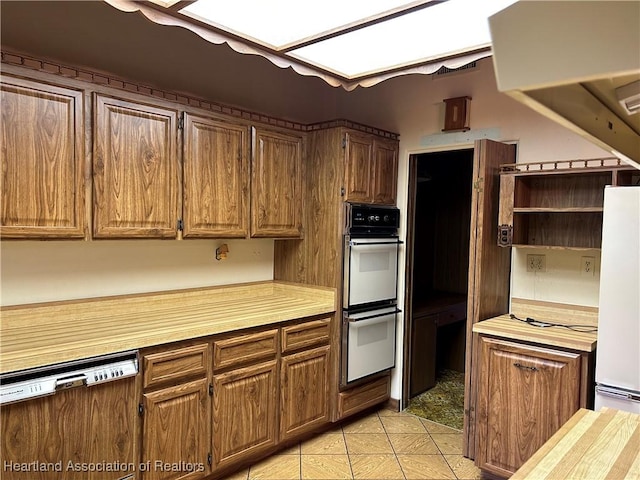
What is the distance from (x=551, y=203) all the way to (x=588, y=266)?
0.44 m

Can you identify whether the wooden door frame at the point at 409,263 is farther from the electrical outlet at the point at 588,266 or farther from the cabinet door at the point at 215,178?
the cabinet door at the point at 215,178

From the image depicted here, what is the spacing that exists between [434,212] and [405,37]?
10.2ft

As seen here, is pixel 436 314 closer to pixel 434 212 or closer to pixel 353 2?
pixel 434 212

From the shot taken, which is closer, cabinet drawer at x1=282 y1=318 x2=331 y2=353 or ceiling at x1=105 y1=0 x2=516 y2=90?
ceiling at x1=105 y1=0 x2=516 y2=90

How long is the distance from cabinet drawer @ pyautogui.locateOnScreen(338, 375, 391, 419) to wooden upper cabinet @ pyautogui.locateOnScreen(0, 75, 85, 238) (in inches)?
80.3

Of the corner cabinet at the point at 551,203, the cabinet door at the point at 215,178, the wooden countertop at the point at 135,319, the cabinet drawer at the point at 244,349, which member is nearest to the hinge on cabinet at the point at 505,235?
the corner cabinet at the point at 551,203

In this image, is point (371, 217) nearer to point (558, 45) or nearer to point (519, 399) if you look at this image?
point (519, 399)

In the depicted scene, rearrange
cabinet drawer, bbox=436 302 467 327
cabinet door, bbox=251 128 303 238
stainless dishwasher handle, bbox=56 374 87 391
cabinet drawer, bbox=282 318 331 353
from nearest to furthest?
stainless dishwasher handle, bbox=56 374 87 391 → cabinet drawer, bbox=282 318 331 353 → cabinet door, bbox=251 128 303 238 → cabinet drawer, bbox=436 302 467 327

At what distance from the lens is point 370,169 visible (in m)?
3.27

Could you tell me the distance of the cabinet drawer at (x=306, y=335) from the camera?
280 centimetres

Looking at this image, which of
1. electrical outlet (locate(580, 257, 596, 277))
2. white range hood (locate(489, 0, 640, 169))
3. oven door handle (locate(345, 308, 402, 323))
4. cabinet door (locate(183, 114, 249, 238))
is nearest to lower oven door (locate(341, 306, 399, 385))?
oven door handle (locate(345, 308, 402, 323))

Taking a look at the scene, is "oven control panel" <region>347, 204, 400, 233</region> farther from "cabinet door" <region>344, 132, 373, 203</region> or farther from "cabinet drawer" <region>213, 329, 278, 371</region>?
"cabinet drawer" <region>213, 329, 278, 371</region>

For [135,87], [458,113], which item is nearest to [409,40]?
[458,113]

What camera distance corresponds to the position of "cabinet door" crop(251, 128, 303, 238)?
2945mm
